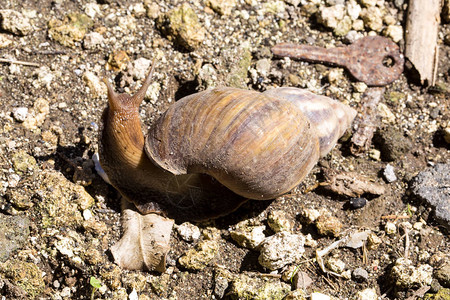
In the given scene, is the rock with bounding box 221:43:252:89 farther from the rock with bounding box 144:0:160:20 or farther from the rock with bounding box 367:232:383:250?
the rock with bounding box 367:232:383:250

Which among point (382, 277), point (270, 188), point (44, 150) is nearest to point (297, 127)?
point (270, 188)

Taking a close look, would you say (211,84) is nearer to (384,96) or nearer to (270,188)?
(270,188)

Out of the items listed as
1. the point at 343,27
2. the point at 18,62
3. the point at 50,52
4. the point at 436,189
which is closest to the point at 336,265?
the point at 436,189

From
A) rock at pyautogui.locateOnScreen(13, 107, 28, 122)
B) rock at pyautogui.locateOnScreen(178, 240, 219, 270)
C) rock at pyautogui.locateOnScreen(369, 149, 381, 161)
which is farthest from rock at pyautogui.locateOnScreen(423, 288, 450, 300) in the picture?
rock at pyautogui.locateOnScreen(13, 107, 28, 122)

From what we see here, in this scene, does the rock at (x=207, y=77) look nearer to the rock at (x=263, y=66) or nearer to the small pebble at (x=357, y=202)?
the rock at (x=263, y=66)

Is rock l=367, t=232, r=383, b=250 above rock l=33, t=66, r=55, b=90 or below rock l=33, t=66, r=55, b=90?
below

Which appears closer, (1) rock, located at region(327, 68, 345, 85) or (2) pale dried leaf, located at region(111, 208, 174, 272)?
(2) pale dried leaf, located at region(111, 208, 174, 272)
